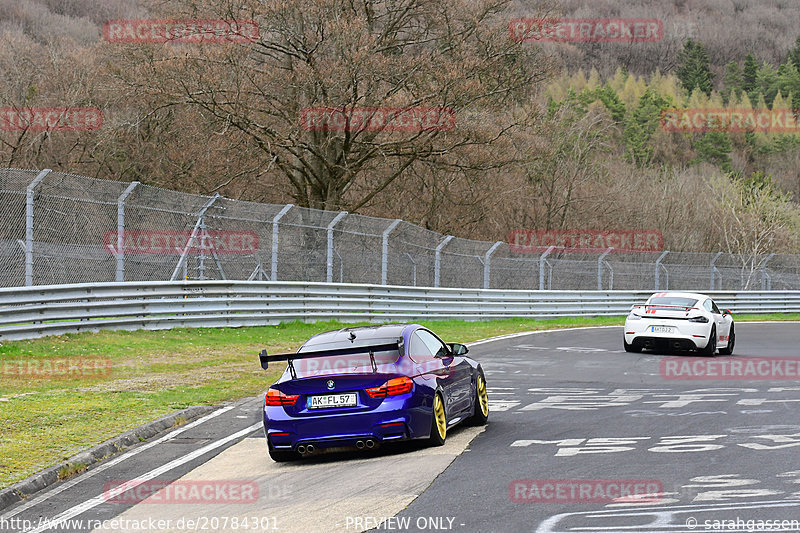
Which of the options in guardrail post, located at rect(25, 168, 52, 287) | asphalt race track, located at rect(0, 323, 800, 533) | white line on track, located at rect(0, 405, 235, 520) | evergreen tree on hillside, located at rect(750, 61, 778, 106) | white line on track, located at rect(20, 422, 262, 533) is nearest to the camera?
asphalt race track, located at rect(0, 323, 800, 533)

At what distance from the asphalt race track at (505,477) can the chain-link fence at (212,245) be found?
6728mm

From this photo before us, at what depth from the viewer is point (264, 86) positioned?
33375 millimetres

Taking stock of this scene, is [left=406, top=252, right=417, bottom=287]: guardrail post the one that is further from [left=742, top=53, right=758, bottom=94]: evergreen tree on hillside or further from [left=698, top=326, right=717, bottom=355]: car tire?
[left=742, top=53, right=758, bottom=94]: evergreen tree on hillside

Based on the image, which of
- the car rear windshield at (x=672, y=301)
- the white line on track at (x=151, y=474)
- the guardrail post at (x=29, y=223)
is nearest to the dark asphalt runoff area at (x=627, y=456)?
the white line on track at (x=151, y=474)

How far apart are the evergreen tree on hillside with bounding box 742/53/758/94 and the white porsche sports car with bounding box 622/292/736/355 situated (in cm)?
15421

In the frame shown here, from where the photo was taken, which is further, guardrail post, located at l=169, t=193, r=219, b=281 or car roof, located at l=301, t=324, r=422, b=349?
guardrail post, located at l=169, t=193, r=219, b=281

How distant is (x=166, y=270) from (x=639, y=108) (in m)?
118

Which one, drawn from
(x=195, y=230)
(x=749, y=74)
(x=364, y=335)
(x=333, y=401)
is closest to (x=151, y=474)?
(x=333, y=401)

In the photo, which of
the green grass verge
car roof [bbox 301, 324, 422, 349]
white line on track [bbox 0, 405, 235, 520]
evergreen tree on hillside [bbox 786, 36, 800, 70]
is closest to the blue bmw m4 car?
car roof [bbox 301, 324, 422, 349]

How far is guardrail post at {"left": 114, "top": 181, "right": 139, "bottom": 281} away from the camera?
1862 cm

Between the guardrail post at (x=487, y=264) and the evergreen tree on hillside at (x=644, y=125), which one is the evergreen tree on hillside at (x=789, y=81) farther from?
the guardrail post at (x=487, y=264)

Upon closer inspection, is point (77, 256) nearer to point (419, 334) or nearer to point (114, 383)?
point (114, 383)

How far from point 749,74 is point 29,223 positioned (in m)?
164

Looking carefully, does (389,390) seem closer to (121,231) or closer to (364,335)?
(364,335)
